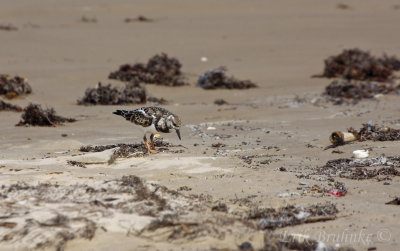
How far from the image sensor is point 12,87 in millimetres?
13125

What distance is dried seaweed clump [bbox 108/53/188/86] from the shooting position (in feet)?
49.5

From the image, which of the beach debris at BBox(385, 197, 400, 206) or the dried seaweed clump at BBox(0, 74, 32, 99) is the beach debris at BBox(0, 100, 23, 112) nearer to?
the dried seaweed clump at BBox(0, 74, 32, 99)

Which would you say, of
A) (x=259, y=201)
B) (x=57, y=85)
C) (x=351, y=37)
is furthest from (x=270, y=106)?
(x=351, y=37)

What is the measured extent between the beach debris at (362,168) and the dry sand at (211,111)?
22cm

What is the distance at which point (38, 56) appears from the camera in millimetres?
18062

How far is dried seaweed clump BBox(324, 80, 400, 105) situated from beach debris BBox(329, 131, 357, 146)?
15.5ft

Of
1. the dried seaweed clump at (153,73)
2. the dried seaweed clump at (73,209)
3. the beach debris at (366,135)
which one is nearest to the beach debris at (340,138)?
the beach debris at (366,135)

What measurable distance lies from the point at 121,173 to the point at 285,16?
22189 mm

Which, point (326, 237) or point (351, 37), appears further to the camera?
point (351, 37)

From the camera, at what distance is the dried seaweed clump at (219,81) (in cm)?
1481

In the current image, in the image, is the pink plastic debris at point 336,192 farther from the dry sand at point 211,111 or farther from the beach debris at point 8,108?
the beach debris at point 8,108

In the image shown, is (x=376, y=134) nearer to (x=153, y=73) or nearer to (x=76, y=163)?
(x=76, y=163)

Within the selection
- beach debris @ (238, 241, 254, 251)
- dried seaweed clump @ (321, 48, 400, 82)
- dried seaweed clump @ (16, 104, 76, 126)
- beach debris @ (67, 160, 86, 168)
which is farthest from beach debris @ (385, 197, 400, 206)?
dried seaweed clump @ (321, 48, 400, 82)

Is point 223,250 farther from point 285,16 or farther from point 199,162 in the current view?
point 285,16
